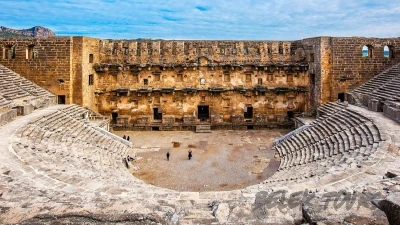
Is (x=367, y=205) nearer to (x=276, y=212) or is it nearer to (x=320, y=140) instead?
(x=276, y=212)

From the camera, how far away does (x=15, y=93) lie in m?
16.7

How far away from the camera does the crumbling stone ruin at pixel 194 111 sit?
22.5 feet

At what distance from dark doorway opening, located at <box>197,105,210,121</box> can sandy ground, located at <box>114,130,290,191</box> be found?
2.26 m

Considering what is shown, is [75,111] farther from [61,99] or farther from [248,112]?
[248,112]

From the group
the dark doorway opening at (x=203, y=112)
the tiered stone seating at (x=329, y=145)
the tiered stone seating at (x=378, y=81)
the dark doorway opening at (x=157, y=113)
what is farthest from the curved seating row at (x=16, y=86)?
the tiered stone seating at (x=378, y=81)

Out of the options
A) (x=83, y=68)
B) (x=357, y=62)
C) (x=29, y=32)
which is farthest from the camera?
(x=29, y=32)

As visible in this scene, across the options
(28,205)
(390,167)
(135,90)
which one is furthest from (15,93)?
(390,167)

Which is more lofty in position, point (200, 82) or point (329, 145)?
point (200, 82)

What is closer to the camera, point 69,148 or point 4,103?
point 69,148

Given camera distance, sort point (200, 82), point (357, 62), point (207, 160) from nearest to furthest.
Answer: point (207, 160)
point (357, 62)
point (200, 82)

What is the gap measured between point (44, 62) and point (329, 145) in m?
17.2

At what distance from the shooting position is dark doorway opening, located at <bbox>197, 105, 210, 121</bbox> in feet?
74.8

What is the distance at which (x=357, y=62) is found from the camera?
2016 cm

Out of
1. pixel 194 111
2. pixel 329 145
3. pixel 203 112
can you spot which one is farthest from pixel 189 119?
pixel 329 145
